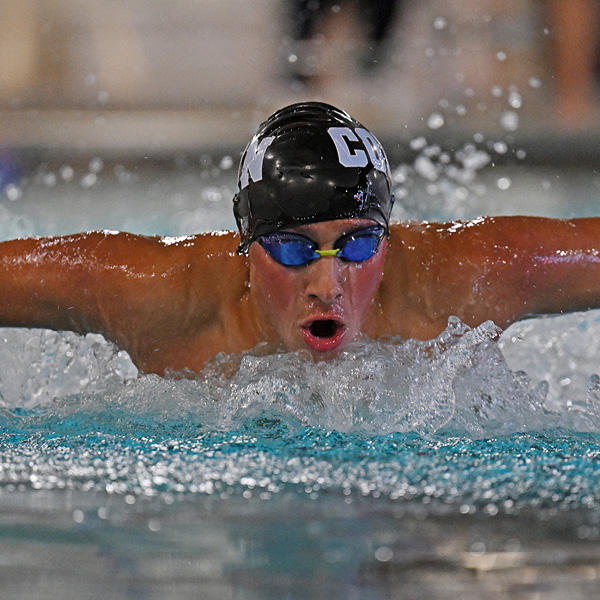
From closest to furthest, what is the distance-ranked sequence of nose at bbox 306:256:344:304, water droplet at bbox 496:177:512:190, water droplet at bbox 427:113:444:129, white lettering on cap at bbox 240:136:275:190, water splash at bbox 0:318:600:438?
water splash at bbox 0:318:600:438 → nose at bbox 306:256:344:304 → white lettering on cap at bbox 240:136:275:190 → water droplet at bbox 496:177:512:190 → water droplet at bbox 427:113:444:129

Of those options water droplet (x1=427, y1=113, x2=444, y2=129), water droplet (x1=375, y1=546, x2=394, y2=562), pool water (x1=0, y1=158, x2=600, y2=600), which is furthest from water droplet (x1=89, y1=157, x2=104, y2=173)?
water droplet (x1=375, y1=546, x2=394, y2=562)

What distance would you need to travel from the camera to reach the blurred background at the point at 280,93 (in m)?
5.50

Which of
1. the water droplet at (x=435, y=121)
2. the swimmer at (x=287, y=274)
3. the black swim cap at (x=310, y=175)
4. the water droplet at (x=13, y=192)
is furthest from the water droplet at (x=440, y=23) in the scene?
the black swim cap at (x=310, y=175)

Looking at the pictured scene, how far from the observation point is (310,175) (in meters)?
2.04

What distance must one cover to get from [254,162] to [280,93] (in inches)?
146

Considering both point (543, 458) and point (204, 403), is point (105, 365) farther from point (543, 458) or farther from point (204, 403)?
point (543, 458)

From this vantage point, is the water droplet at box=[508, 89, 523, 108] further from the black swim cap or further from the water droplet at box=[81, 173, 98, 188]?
the black swim cap

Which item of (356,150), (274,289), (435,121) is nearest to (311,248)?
(274,289)

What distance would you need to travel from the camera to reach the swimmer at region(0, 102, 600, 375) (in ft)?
6.82

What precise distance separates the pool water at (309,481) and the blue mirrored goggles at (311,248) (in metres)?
0.21

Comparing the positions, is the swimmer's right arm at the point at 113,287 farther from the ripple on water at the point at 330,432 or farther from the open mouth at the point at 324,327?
the open mouth at the point at 324,327

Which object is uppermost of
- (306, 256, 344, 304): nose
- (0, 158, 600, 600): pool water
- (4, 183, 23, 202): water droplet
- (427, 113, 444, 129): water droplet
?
(427, 113, 444, 129): water droplet

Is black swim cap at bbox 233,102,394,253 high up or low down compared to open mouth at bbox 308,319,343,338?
up

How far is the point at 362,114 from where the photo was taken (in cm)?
571
